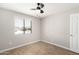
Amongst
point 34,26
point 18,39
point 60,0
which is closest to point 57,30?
point 34,26

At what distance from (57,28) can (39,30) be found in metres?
0.57

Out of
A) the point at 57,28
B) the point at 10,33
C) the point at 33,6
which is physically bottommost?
the point at 10,33

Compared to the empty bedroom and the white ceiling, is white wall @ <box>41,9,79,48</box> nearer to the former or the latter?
the empty bedroom

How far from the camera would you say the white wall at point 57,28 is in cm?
166

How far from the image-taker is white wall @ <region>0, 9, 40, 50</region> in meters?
1.63

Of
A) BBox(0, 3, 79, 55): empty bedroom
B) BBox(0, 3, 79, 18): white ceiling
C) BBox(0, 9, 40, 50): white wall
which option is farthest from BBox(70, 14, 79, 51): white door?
BBox(0, 9, 40, 50): white wall

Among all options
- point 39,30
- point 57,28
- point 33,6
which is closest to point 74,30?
point 57,28

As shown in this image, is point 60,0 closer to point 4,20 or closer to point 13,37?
point 13,37

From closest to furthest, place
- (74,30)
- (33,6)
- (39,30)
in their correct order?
(33,6) → (39,30) → (74,30)

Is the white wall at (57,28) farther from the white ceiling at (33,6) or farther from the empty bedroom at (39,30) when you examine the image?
the white ceiling at (33,6)

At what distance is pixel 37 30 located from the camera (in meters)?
1.65

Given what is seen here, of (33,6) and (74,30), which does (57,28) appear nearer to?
(74,30)

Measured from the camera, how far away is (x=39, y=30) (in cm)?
162

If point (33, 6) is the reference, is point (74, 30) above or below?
below
